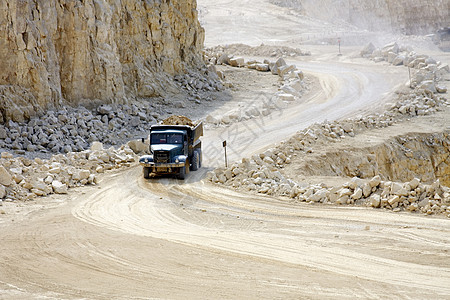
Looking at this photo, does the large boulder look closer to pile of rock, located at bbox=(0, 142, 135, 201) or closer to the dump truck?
pile of rock, located at bbox=(0, 142, 135, 201)

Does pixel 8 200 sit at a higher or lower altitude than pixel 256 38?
lower

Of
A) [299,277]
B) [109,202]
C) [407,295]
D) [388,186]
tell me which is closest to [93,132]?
[109,202]

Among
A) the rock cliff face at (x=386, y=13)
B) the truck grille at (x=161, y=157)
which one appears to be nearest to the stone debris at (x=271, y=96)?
the truck grille at (x=161, y=157)

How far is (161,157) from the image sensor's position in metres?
20.4

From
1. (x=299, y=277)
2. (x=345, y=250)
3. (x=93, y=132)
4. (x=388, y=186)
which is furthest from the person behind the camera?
(x=93, y=132)

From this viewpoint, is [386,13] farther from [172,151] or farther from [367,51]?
[172,151]

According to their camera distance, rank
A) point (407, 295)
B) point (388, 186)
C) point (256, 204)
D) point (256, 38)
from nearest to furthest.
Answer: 1. point (407, 295)
2. point (388, 186)
3. point (256, 204)
4. point (256, 38)

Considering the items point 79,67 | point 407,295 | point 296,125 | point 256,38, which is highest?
point 256,38

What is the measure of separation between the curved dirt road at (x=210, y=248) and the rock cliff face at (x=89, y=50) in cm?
799

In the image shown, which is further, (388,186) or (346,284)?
(388,186)

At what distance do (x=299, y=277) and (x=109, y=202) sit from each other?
28.4 feet

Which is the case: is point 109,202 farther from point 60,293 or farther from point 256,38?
point 256,38

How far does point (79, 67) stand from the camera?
28094 millimetres

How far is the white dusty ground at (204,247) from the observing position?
10898 millimetres
